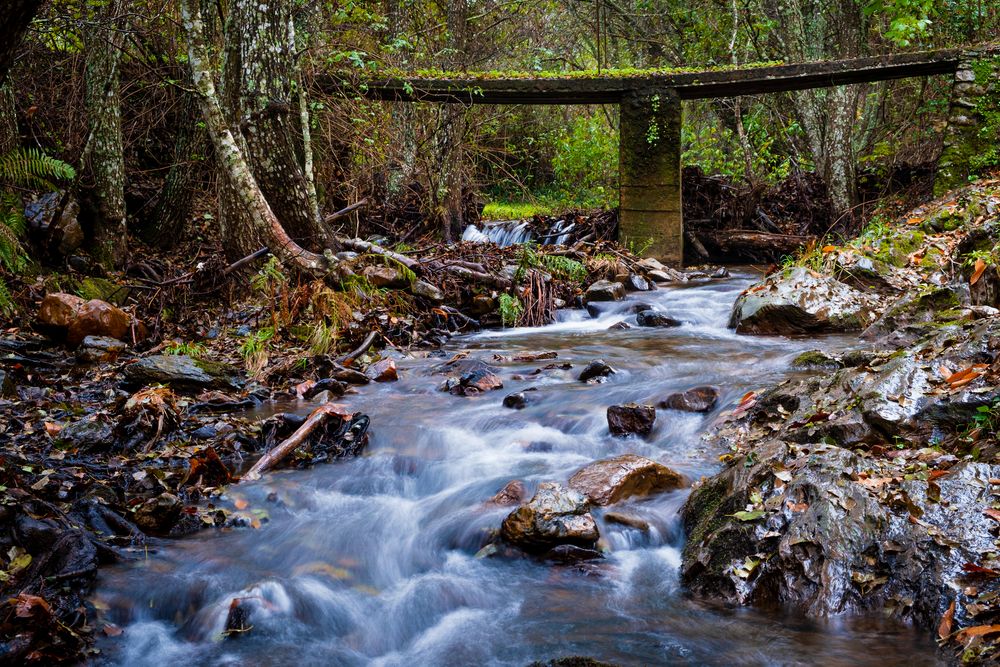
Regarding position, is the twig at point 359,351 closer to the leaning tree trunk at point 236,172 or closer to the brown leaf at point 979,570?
the leaning tree trunk at point 236,172

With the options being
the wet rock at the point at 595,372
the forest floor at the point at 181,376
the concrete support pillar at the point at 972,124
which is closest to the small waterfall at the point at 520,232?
the forest floor at the point at 181,376

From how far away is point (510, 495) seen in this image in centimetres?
467

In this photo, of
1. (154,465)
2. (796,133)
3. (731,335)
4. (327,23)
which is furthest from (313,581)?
(796,133)

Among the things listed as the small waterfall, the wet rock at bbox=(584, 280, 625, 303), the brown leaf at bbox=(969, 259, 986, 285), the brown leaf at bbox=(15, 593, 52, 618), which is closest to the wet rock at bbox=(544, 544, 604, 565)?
the brown leaf at bbox=(15, 593, 52, 618)

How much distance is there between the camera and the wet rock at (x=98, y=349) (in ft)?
23.3

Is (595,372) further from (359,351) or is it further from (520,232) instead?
(520,232)

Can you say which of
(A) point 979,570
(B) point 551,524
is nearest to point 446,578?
(B) point 551,524

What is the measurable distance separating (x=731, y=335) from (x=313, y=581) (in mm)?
5989

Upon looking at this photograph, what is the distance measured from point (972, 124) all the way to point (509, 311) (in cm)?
794

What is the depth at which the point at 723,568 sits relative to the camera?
11.3 ft

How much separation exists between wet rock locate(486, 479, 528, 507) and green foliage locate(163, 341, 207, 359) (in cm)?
374

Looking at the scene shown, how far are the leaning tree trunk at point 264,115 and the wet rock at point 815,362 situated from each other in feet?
18.9

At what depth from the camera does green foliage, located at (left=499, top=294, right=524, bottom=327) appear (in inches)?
382

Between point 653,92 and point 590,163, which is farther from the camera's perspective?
point 590,163
